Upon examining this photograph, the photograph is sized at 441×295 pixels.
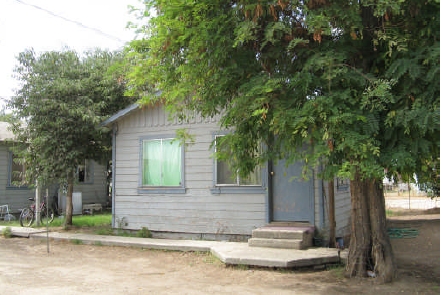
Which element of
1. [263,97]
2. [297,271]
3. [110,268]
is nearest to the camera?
[263,97]

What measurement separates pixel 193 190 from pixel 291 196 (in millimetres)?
2604

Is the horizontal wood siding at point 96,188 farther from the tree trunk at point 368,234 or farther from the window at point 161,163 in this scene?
the tree trunk at point 368,234

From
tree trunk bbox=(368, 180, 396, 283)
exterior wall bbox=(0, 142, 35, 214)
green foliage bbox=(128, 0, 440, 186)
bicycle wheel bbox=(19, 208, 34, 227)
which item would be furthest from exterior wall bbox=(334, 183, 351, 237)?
exterior wall bbox=(0, 142, 35, 214)

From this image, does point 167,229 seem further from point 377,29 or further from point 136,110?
point 377,29

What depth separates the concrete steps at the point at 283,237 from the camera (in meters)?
8.35

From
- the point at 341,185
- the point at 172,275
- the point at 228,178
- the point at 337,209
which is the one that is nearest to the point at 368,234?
the point at 337,209

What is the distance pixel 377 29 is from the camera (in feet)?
18.4

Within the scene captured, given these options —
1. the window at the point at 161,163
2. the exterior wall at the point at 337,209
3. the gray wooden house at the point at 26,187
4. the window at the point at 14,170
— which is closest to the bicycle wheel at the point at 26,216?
the gray wooden house at the point at 26,187

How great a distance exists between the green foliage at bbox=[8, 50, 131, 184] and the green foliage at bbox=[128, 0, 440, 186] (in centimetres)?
628

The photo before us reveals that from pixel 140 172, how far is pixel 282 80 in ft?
22.6

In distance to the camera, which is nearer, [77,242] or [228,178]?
[228,178]

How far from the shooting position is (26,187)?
17.6 m

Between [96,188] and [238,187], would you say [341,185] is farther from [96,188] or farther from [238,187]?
[96,188]

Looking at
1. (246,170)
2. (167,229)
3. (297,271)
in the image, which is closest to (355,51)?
(246,170)
